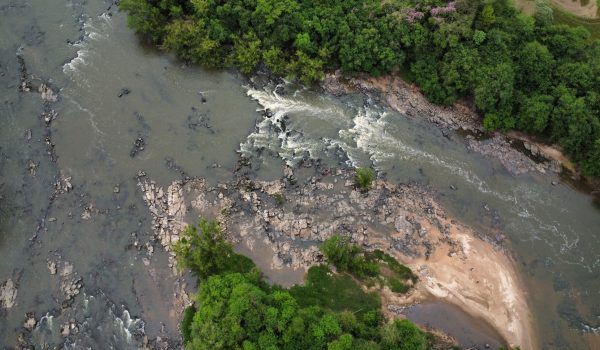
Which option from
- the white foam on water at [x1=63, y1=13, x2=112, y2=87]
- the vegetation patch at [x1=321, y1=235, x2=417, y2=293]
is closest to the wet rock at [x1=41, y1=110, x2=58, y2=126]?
the white foam on water at [x1=63, y1=13, x2=112, y2=87]

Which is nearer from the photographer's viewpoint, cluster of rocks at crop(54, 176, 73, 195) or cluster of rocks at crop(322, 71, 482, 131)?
cluster of rocks at crop(54, 176, 73, 195)

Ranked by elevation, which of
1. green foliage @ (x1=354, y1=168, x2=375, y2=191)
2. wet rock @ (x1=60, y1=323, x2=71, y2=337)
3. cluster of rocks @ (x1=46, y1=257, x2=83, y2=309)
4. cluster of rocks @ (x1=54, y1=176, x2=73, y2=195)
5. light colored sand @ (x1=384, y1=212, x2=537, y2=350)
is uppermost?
green foliage @ (x1=354, y1=168, x2=375, y2=191)

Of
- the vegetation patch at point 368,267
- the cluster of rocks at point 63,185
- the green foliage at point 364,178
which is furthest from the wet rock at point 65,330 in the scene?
the green foliage at point 364,178

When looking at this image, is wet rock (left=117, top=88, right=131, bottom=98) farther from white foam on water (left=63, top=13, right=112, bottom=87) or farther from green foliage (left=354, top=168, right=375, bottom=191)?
green foliage (left=354, top=168, right=375, bottom=191)

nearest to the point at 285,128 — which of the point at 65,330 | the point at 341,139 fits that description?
the point at 341,139

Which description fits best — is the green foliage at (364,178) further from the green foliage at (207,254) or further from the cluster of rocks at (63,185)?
the cluster of rocks at (63,185)

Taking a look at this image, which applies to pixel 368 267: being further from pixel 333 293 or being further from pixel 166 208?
pixel 166 208

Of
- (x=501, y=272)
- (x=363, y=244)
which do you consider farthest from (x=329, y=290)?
(x=501, y=272)

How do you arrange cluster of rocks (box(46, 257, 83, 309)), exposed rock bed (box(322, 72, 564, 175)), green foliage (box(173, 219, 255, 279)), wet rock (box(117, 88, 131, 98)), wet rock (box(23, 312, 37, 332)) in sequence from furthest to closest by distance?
wet rock (box(117, 88, 131, 98))
exposed rock bed (box(322, 72, 564, 175))
cluster of rocks (box(46, 257, 83, 309))
wet rock (box(23, 312, 37, 332))
green foliage (box(173, 219, 255, 279))
